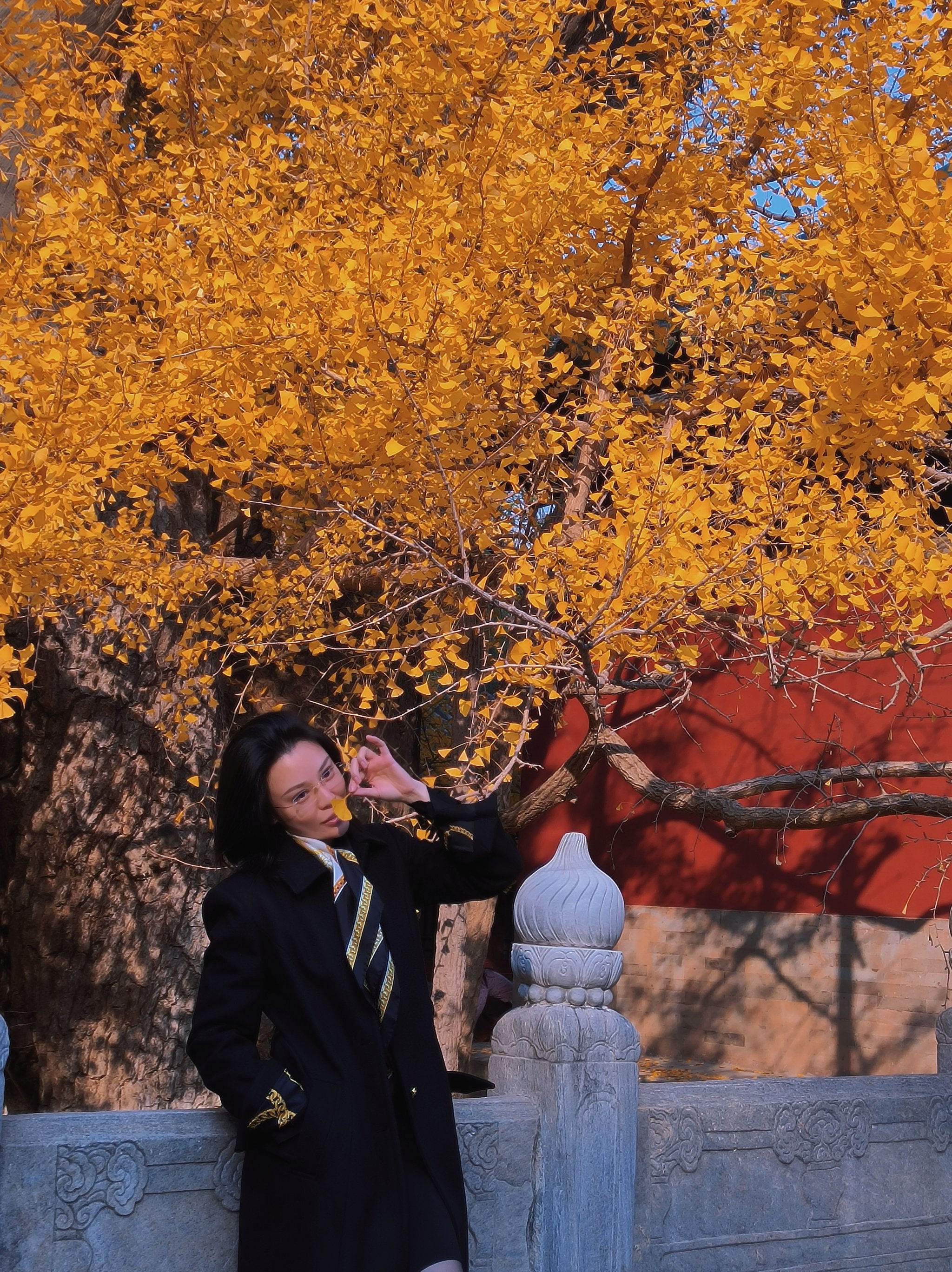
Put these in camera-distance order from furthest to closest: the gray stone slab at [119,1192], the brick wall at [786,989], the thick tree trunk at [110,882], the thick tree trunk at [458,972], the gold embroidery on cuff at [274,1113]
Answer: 1. the brick wall at [786,989]
2. the thick tree trunk at [110,882]
3. the thick tree trunk at [458,972]
4. the gray stone slab at [119,1192]
5. the gold embroidery on cuff at [274,1113]

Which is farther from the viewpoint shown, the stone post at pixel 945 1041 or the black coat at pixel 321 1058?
the stone post at pixel 945 1041

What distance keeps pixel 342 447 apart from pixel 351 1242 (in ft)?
10.3

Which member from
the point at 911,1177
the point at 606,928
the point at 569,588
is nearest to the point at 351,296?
the point at 569,588

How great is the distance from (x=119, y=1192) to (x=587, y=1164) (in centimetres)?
119

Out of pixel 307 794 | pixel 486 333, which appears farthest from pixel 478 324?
pixel 307 794

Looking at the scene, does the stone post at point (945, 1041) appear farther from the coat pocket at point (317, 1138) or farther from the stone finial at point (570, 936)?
Answer: the coat pocket at point (317, 1138)

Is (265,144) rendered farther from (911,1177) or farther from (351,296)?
(911,1177)

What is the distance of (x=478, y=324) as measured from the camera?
488 cm

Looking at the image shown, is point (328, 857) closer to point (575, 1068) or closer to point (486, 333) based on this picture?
point (575, 1068)

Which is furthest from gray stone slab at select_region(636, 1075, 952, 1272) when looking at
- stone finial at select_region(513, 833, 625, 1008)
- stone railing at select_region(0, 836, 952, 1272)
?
stone finial at select_region(513, 833, 625, 1008)

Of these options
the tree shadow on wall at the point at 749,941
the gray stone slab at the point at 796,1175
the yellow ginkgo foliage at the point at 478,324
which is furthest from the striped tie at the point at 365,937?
the tree shadow on wall at the point at 749,941

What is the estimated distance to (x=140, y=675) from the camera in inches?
298

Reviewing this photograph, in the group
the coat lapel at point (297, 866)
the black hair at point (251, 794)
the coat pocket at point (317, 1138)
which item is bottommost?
the coat pocket at point (317, 1138)

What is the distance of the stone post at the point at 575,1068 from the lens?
3172mm
